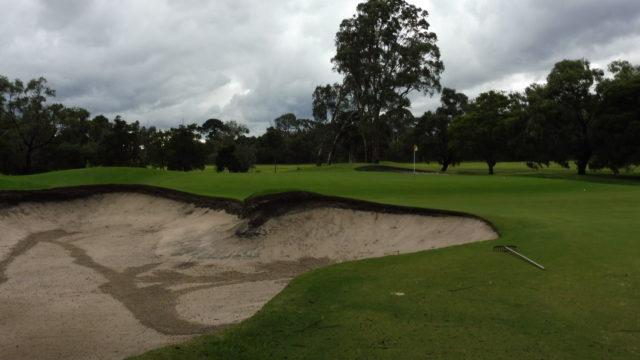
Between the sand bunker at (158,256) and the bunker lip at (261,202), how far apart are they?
63 mm

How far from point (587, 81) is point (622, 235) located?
4387 cm

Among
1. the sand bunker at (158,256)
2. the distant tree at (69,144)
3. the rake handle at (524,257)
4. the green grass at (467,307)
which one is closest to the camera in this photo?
the green grass at (467,307)

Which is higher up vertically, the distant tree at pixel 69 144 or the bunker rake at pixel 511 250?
the distant tree at pixel 69 144

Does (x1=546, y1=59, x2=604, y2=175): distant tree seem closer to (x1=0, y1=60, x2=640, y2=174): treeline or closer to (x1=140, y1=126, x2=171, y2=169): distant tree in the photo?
(x1=0, y1=60, x2=640, y2=174): treeline

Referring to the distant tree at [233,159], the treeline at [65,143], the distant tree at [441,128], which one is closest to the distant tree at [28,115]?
the treeline at [65,143]

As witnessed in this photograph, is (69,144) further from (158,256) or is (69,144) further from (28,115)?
(158,256)

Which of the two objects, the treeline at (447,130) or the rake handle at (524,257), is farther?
the treeline at (447,130)

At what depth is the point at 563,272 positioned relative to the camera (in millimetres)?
7406

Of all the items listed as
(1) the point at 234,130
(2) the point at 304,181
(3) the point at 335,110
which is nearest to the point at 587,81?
(2) the point at 304,181

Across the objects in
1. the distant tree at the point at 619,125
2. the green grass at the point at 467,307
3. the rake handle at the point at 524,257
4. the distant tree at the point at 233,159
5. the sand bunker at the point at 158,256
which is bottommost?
the sand bunker at the point at 158,256

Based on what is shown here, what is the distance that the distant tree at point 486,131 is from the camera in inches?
2248

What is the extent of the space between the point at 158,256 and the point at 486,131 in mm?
50910

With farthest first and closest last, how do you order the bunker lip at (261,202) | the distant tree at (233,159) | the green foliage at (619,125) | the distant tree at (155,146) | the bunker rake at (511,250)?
the distant tree at (155,146) → the distant tree at (233,159) → the green foliage at (619,125) → the bunker lip at (261,202) → the bunker rake at (511,250)

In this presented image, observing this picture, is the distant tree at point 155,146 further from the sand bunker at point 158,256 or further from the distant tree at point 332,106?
the sand bunker at point 158,256
